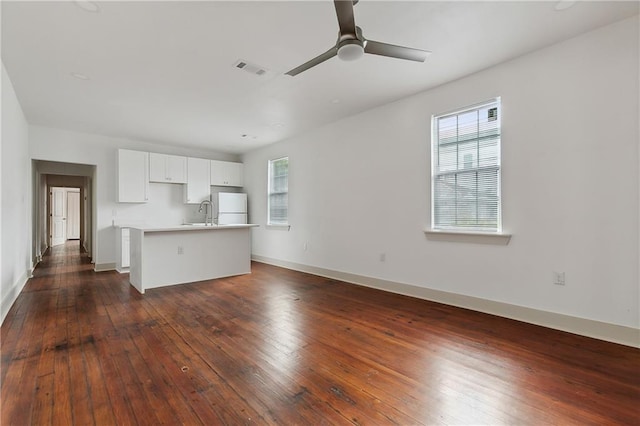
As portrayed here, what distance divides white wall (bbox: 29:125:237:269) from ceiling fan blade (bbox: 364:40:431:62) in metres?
6.00

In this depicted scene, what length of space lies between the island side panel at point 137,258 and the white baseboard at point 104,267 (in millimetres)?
1702

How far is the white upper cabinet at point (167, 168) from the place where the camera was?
20.7ft

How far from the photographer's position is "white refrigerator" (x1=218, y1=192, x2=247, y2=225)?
6992 mm

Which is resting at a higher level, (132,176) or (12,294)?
(132,176)

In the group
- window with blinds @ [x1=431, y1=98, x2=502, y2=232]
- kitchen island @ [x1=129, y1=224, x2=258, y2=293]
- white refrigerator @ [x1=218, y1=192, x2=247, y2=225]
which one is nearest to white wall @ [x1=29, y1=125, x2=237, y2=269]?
white refrigerator @ [x1=218, y1=192, x2=247, y2=225]

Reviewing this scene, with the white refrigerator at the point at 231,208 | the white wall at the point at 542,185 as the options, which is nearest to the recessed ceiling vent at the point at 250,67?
the white wall at the point at 542,185

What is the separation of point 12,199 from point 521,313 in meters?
6.06

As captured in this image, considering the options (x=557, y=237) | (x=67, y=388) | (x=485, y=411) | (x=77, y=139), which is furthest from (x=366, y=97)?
(x=77, y=139)

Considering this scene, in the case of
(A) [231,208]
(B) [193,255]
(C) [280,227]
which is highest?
(A) [231,208]

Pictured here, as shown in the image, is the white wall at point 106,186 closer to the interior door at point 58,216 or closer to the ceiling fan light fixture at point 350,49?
the ceiling fan light fixture at point 350,49

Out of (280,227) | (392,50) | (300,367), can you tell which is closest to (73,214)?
(280,227)

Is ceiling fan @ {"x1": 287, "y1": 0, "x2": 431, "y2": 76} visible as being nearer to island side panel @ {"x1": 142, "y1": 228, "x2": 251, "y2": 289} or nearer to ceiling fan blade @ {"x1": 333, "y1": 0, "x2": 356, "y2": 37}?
ceiling fan blade @ {"x1": 333, "y1": 0, "x2": 356, "y2": 37}

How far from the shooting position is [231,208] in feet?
23.6

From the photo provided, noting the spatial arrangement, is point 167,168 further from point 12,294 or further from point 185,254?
point 12,294
